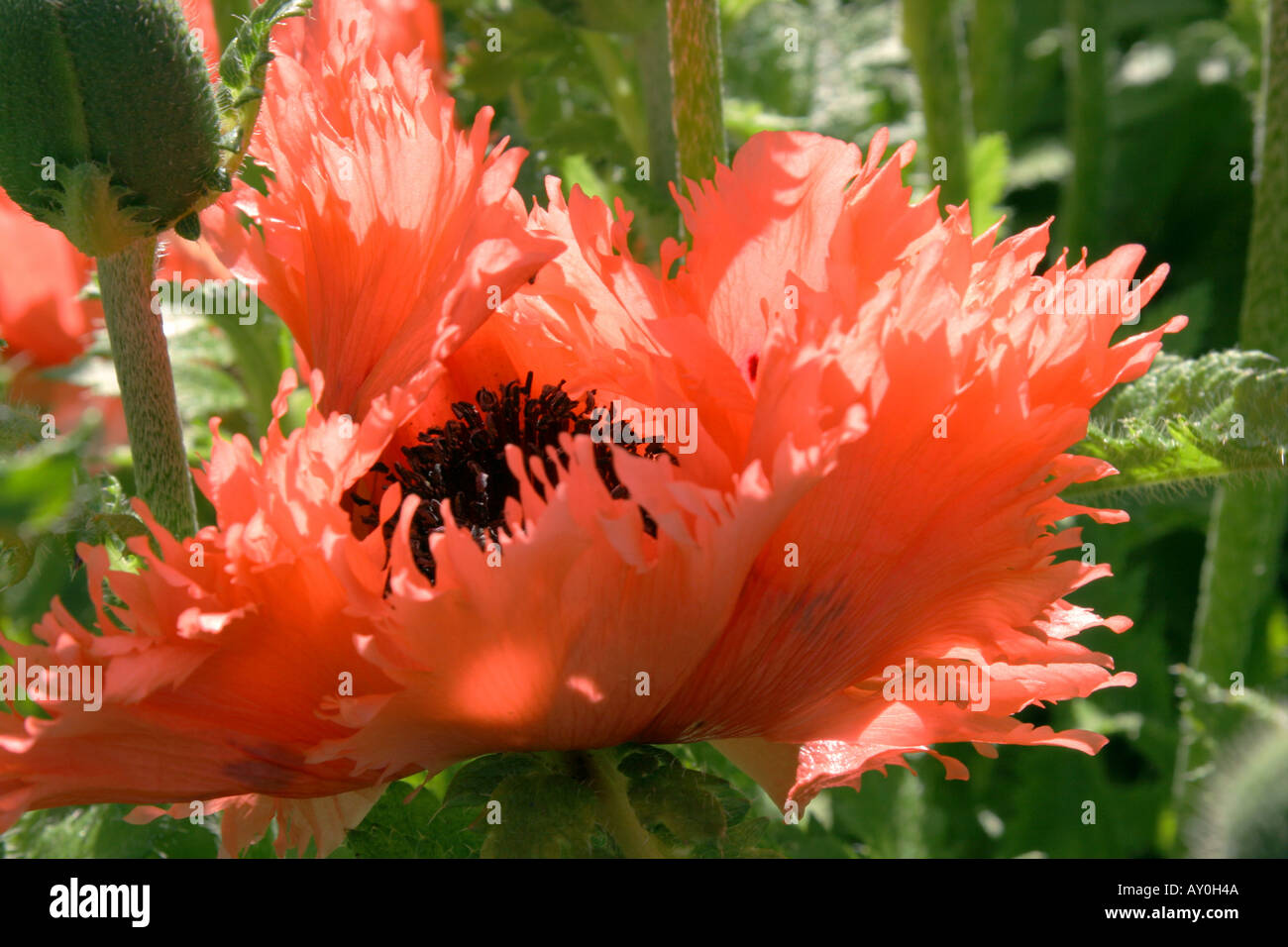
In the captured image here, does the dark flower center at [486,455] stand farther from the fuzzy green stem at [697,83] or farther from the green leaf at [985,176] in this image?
→ the green leaf at [985,176]

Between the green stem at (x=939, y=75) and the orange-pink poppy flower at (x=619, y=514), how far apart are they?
Result: 701 millimetres

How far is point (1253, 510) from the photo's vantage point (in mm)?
1188

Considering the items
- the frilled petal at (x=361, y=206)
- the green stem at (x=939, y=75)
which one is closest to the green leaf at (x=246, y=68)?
the frilled petal at (x=361, y=206)

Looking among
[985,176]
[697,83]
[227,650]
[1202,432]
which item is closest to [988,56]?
[985,176]

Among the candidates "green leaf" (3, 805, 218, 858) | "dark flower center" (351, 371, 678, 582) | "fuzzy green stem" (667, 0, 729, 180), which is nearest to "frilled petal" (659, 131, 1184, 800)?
"dark flower center" (351, 371, 678, 582)

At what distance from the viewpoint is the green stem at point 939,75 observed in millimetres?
1409

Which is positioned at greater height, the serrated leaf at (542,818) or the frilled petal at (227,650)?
the frilled petal at (227,650)

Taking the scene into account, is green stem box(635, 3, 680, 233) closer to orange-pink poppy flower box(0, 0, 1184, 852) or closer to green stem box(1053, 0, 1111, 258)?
orange-pink poppy flower box(0, 0, 1184, 852)

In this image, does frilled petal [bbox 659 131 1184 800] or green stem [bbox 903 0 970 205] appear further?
green stem [bbox 903 0 970 205]

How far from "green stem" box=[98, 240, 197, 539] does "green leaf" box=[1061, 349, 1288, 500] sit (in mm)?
535

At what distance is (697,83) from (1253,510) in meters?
0.62

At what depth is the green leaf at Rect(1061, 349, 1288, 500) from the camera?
32.0 inches

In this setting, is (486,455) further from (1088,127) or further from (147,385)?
(1088,127)
